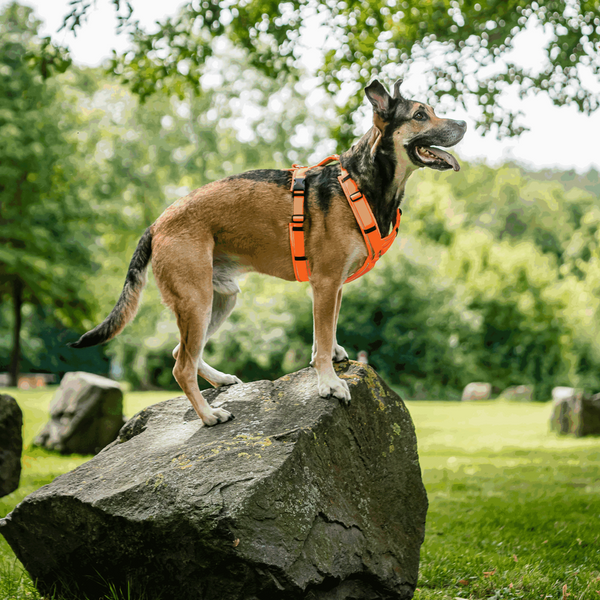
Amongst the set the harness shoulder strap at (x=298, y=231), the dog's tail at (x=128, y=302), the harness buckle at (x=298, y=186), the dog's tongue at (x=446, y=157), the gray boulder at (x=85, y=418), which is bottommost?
the gray boulder at (x=85, y=418)

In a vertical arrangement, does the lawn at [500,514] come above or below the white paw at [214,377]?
below

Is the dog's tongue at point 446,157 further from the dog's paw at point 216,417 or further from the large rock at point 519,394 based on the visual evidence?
the large rock at point 519,394

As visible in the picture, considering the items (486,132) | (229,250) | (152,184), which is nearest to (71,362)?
(152,184)

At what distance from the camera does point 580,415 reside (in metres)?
15.0

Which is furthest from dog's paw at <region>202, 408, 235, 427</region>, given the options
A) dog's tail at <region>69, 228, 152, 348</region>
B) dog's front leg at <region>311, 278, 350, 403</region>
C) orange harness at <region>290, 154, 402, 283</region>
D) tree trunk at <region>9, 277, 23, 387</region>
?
tree trunk at <region>9, 277, 23, 387</region>

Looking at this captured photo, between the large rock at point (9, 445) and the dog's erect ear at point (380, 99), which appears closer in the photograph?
the dog's erect ear at point (380, 99)

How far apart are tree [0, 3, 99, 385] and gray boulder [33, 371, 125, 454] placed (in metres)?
12.5

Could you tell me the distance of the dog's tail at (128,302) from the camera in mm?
4457

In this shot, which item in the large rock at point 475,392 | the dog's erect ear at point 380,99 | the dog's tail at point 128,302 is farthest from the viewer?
the large rock at point 475,392

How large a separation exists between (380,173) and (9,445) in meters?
5.83

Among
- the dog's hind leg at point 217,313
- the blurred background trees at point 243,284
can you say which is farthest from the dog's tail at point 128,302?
the blurred background trees at point 243,284

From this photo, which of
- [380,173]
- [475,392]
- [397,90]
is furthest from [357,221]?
[475,392]

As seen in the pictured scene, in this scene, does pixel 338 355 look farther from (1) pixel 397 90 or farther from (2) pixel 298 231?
(1) pixel 397 90

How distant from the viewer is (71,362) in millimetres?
36500
